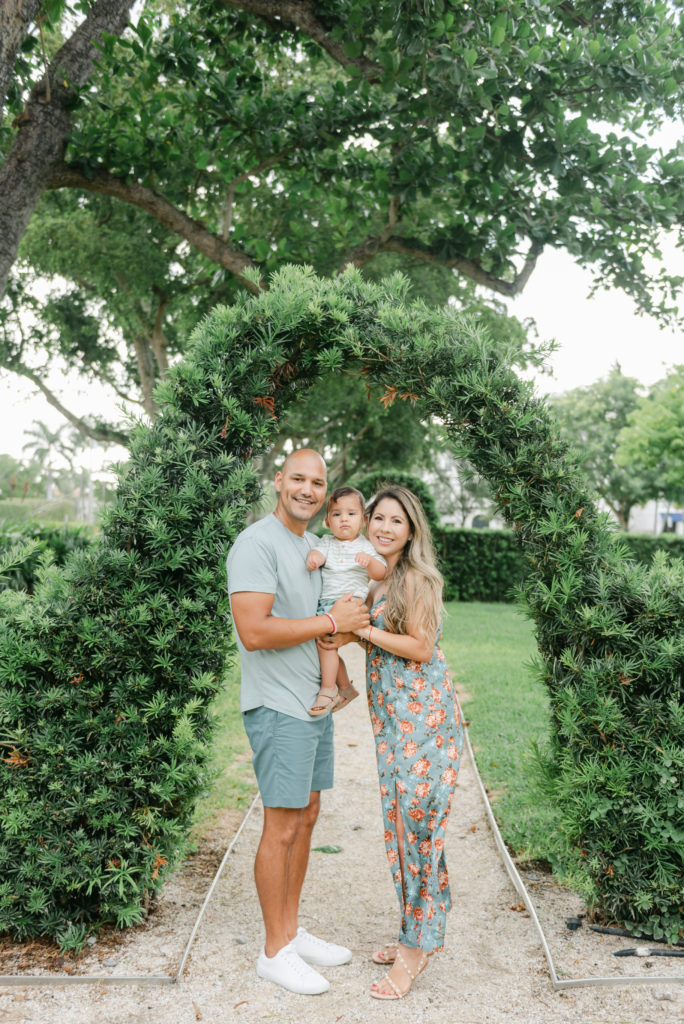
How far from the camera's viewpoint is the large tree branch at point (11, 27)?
4.33 meters

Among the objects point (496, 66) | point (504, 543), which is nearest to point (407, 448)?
point (504, 543)

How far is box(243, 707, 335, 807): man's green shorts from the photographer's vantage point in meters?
3.36

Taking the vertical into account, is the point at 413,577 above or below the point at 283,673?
above

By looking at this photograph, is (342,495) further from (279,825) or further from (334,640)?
(279,825)

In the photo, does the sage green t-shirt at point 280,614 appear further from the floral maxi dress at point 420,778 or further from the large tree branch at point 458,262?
the large tree branch at point 458,262

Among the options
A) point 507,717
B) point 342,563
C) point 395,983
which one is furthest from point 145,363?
point 395,983

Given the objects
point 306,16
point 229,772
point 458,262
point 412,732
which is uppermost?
point 306,16

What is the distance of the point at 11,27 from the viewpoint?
173 inches

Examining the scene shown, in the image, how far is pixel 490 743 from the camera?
771 cm

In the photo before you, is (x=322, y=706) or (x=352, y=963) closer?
(x=322, y=706)

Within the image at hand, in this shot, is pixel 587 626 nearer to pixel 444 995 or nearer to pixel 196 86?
pixel 444 995

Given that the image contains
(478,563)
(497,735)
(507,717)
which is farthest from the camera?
(478,563)

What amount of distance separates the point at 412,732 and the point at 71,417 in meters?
20.9

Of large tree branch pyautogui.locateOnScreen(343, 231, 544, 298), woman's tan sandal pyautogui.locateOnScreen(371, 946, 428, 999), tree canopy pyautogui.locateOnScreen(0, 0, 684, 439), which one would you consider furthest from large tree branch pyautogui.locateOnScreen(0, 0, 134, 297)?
woman's tan sandal pyautogui.locateOnScreen(371, 946, 428, 999)
